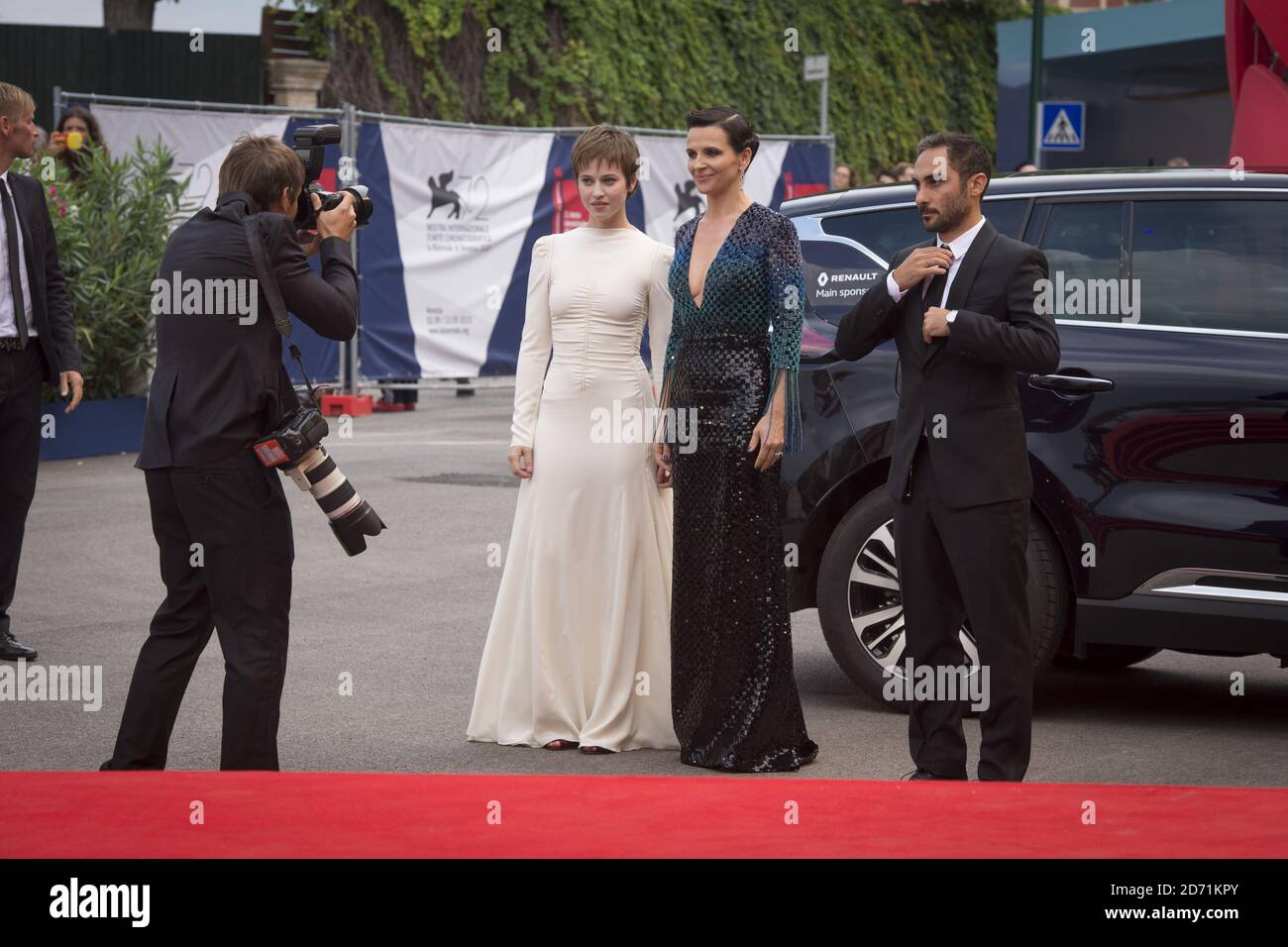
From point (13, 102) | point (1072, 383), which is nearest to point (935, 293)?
point (1072, 383)

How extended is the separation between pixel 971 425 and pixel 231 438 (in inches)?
78.6

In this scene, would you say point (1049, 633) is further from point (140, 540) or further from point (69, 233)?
point (69, 233)

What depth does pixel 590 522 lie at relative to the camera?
641cm

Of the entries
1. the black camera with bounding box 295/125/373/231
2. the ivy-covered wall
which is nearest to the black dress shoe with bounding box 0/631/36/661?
the black camera with bounding box 295/125/373/231

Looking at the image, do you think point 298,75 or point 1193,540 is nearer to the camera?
point 1193,540

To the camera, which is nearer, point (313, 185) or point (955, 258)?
point (955, 258)

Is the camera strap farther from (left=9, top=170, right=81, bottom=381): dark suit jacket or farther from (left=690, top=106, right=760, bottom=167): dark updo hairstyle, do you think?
(left=9, top=170, right=81, bottom=381): dark suit jacket

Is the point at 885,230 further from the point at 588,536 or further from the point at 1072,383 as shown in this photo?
the point at 588,536

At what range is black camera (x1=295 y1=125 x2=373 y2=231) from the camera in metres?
5.23

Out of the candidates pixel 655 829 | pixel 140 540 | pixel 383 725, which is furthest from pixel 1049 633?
pixel 140 540

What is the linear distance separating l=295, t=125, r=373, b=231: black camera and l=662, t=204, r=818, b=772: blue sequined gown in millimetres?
1198

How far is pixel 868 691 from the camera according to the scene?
6793 mm

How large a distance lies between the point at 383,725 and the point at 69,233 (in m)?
7.91
